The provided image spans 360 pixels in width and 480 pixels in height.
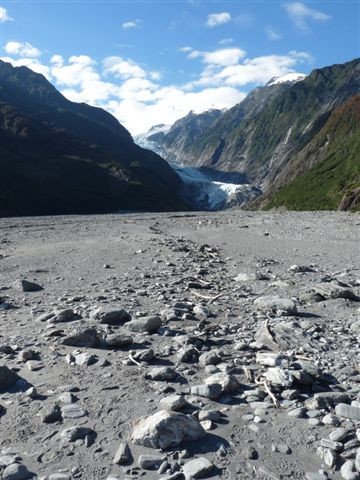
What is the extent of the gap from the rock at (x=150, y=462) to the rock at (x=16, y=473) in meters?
1.23

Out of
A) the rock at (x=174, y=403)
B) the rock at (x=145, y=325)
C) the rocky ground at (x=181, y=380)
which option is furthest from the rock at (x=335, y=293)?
the rock at (x=174, y=403)

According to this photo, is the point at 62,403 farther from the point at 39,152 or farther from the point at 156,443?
the point at 39,152

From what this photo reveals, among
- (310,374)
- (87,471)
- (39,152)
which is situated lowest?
(87,471)

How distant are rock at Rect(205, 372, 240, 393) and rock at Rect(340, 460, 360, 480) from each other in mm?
2146

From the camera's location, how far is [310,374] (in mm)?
7445

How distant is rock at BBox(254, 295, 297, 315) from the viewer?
11340 mm

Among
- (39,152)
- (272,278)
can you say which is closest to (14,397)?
(272,278)

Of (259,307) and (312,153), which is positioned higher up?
(312,153)

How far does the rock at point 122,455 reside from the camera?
18.5 feet

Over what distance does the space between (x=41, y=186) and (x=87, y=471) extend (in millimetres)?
113192

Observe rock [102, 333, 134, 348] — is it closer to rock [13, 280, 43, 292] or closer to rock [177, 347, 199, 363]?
rock [177, 347, 199, 363]

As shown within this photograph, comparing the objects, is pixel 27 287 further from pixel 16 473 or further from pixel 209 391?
pixel 16 473

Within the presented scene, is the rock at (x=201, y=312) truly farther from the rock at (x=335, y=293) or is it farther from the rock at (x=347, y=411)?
the rock at (x=347, y=411)

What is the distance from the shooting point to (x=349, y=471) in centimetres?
525
